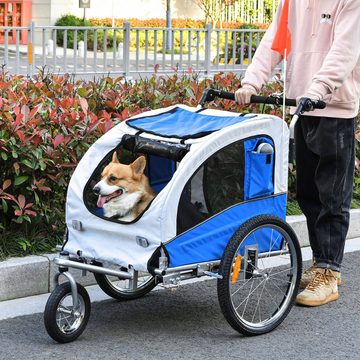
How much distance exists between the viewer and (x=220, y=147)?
4.61 metres

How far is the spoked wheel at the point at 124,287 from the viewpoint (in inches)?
206

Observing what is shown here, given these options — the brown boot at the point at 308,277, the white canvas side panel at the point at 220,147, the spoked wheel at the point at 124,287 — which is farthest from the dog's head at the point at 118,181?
the brown boot at the point at 308,277

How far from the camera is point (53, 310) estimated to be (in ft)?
14.4

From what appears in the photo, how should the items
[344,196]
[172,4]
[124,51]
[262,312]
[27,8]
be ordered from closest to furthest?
[262,312]
[344,196]
[124,51]
[27,8]
[172,4]

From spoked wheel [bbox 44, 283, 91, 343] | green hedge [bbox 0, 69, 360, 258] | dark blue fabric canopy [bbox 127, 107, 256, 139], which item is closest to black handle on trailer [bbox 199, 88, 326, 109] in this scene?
dark blue fabric canopy [bbox 127, 107, 256, 139]

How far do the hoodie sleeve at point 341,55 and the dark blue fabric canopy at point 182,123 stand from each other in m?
0.42

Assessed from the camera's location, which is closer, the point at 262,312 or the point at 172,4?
the point at 262,312

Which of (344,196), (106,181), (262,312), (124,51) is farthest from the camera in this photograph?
(124,51)

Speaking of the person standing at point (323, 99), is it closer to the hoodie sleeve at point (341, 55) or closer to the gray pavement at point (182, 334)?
the hoodie sleeve at point (341, 55)

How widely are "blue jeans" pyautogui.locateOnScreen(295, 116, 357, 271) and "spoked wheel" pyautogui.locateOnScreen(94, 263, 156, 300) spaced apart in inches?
39.4

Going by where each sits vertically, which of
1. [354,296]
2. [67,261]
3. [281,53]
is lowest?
[354,296]

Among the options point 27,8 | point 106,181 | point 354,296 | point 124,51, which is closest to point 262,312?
point 354,296

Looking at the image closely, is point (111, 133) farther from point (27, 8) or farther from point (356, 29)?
point (27, 8)

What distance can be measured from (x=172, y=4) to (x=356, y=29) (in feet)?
120
